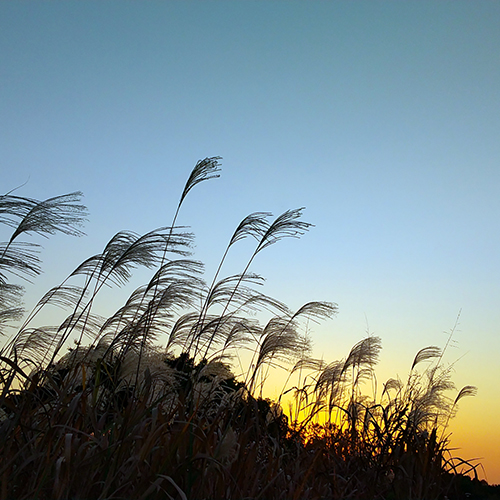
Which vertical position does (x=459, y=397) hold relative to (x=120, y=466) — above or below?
above

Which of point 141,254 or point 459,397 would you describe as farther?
point 459,397

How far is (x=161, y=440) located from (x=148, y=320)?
5.08 ft

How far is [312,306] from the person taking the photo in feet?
16.6

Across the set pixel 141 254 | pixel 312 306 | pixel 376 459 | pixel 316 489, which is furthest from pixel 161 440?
pixel 312 306

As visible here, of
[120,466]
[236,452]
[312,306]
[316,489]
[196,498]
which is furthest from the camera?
[312,306]

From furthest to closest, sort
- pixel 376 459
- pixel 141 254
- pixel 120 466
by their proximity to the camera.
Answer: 1. pixel 376 459
2. pixel 141 254
3. pixel 120 466

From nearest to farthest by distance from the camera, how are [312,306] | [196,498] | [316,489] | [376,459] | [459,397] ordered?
[196,498]
[316,489]
[376,459]
[312,306]
[459,397]

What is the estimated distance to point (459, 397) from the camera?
699 cm

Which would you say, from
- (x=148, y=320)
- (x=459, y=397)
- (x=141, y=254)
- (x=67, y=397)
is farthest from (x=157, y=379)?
(x=459, y=397)

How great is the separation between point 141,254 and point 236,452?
5.48ft

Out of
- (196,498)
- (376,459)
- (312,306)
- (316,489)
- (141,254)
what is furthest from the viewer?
(312,306)

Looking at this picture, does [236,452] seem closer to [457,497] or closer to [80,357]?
[80,357]

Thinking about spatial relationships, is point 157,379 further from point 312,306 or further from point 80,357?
point 312,306

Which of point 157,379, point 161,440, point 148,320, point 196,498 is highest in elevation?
point 148,320
